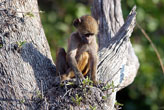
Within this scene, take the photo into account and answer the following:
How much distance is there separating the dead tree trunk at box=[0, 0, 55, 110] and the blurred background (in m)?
5.76

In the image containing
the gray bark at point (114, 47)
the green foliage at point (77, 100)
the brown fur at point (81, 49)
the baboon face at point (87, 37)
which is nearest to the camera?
the green foliage at point (77, 100)

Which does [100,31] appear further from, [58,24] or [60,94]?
[58,24]

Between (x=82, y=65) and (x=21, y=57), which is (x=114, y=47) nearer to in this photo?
(x=82, y=65)

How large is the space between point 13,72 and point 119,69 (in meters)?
2.40

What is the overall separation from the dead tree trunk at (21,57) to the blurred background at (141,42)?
18.9ft

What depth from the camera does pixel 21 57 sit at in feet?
20.1

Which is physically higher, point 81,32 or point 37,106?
point 81,32

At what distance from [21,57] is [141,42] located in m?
8.75

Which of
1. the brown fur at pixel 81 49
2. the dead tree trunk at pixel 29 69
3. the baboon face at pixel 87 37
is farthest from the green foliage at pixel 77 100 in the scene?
the baboon face at pixel 87 37

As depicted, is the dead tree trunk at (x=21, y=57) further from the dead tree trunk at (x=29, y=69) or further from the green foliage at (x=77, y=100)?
the green foliage at (x=77, y=100)

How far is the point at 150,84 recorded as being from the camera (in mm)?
13203

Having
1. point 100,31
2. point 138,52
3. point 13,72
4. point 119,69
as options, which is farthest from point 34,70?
point 138,52

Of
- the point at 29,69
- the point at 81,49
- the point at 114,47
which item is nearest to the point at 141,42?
the point at 114,47

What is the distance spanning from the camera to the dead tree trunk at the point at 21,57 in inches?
227
